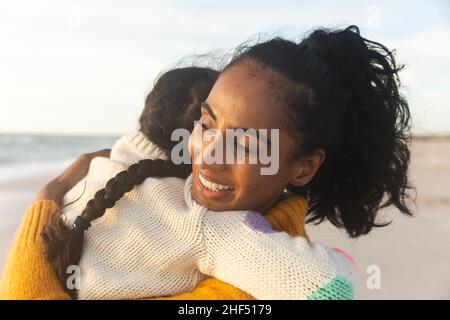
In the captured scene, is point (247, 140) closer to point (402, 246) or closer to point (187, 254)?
point (187, 254)

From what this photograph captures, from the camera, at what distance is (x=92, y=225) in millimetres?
Result: 1409

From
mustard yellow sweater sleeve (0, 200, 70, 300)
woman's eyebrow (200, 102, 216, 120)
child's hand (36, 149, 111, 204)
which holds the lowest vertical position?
mustard yellow sweater sleeve (0, 200, 70, 300)

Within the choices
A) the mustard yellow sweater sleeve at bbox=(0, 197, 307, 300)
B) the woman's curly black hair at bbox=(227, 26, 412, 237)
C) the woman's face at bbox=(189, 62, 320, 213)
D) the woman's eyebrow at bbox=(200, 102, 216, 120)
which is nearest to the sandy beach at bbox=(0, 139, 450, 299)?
the woman's curly black hair at bbox=(227, 26, 412, 237)

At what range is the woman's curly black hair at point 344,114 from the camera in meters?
1.36

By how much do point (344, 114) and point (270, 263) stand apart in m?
0.49

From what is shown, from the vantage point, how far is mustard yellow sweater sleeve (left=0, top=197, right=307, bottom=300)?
126 centimetres

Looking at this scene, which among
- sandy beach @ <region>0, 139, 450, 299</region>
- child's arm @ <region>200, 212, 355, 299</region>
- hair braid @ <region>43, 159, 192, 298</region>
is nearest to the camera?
child's arm @ <region>200, 212, 355, 299</region>

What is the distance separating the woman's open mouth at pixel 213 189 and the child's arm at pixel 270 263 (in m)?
0.09

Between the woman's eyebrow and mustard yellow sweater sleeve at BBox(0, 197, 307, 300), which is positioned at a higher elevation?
the woman's eyebrow

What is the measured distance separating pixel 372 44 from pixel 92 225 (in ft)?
2.96

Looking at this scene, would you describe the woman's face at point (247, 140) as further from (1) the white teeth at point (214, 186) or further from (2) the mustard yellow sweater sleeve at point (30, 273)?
(2) the mustard yellow sweater sleeve at point (30, 273)

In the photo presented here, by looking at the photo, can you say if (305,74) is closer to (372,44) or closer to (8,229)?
(372,44)

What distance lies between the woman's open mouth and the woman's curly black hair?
0.71ft

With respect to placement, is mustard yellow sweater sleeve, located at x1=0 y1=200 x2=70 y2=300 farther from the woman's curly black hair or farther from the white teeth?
the woman's curly black hair
